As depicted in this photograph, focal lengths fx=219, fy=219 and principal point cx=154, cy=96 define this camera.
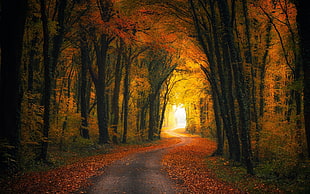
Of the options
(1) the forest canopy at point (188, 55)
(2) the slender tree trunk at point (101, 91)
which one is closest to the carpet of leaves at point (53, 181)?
(1) the forest canopy at point (188, 55)

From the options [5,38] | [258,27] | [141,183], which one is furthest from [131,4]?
[141,183]

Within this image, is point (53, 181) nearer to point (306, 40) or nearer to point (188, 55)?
point (306, 40)

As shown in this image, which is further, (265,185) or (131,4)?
(131,4)

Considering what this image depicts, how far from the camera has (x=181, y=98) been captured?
3809 centimetres

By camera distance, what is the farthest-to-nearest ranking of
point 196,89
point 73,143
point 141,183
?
point 196,89 < point 73,143 < point 141,183

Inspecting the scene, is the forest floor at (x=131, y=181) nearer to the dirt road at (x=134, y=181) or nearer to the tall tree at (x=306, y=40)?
the dirt road at (x=134, y=181)

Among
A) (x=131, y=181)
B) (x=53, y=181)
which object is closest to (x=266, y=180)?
(x=131, y=181)

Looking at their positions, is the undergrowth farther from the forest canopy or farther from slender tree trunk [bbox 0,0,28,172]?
slender tree trunk [bbox 0,0,28,172]

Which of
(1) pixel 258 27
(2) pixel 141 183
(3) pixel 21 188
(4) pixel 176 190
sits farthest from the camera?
(1) pixel 258 27

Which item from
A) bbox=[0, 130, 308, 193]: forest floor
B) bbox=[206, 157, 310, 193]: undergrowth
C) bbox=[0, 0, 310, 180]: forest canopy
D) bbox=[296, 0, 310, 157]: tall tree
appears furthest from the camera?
bbox=[0, 0, 310, 180]: forest canopy

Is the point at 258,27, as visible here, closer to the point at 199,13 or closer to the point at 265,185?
the point at 199,13

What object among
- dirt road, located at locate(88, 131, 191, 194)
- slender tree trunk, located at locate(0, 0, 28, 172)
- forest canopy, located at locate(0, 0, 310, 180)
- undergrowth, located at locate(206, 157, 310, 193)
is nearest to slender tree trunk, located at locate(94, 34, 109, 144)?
forest canopy, located at locate(0, 0, 310, 180)

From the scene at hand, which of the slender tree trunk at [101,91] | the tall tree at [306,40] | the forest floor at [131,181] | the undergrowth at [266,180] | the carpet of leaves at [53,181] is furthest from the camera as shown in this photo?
the slender tree trunk at [101,91]

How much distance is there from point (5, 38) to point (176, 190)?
369 inches
